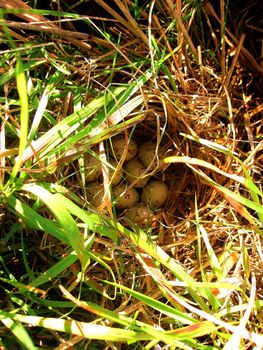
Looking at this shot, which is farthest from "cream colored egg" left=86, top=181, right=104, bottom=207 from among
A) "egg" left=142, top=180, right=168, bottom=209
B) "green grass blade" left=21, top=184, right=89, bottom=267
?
"green grass blade" left=21, top=184, right=89, bottom=267

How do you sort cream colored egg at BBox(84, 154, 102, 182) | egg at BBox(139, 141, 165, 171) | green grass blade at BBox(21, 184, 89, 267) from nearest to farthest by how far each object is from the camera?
1. green grass blade at BBox(21, 184, 89, 267)
2. cream colored egg at BBox(84, 154, 102, 182)
3. egg at BBox(139, 141, 165, 171)

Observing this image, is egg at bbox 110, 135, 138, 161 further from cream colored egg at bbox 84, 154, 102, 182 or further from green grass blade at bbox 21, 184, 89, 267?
green grass blade at bbox 21, 184, 89, 267

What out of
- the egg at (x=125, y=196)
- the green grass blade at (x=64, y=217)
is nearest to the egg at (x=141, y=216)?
the egg at (x=125, y=196)

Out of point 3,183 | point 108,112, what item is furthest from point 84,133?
point 3,183

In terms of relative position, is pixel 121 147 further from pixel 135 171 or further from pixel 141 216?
pixel 141 216

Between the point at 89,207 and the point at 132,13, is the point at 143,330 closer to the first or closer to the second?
the point at 89,207

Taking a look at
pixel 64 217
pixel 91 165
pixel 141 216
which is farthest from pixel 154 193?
pixel 64 217
